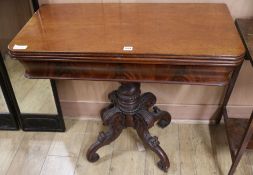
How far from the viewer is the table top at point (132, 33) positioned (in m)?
0.90

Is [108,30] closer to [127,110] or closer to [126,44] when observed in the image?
[126,44]

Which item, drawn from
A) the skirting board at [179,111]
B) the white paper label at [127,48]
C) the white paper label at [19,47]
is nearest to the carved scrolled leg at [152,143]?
the skirting board at [179,111]

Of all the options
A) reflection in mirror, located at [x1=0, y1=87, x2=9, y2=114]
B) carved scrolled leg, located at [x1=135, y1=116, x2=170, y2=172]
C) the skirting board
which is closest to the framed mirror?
reflection in mirror, located at [x1=0, y1=87, x2=9, y2=114]

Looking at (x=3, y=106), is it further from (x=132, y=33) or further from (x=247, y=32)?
(x=247, y=32)

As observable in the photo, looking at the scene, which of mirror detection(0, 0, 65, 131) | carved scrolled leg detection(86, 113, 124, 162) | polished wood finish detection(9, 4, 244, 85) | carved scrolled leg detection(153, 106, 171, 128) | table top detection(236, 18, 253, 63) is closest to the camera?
polished wood finish detection(9, 4, 244, 85)

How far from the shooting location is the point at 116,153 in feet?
5.06

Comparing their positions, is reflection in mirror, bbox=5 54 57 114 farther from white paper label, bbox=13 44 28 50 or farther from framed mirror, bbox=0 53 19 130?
white paper label, bbox=13 44 28 50

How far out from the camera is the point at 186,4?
1.21 metres

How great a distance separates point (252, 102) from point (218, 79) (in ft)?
2.53

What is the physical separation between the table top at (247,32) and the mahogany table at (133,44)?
0.08m

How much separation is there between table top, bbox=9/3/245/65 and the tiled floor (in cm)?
77

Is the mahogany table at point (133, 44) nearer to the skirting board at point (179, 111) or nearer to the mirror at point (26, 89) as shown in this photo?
the mirror at point (26, 89)

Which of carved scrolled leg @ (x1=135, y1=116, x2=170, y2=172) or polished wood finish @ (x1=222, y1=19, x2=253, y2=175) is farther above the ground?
polished wood finish @ (x1=222, y1=19, x2=253, y2=175)

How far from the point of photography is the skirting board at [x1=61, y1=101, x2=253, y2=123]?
1.63 meters
